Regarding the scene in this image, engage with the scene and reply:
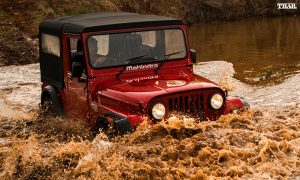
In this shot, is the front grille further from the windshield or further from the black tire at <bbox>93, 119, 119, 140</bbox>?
the windshield

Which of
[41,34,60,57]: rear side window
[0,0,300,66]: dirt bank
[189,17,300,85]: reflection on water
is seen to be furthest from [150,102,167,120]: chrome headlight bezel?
[0,0,300,66]: dirt bank

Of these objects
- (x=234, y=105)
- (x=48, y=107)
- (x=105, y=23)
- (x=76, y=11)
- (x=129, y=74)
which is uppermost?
(x=76, y=11)

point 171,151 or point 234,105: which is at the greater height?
point 234,105

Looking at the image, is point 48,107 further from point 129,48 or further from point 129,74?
point 129,48

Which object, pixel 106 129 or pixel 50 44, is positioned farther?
pixel 50 44

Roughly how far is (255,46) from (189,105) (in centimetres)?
1808

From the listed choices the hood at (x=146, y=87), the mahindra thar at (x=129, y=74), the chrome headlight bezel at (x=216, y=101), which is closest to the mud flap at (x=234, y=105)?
the mahindra thar at (x=129, y=74)

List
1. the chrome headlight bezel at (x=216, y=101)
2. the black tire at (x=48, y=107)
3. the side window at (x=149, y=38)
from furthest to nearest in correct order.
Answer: the black tire at (x=48, y=107) → the side window at (x=149, y=38) → the chrome headlight bezel at (x=216, y=101)

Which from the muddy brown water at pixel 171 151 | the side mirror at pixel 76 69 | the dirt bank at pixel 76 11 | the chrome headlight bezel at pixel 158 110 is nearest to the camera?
the muddy brown water at pixel 171 151

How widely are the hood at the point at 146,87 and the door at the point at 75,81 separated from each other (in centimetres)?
46

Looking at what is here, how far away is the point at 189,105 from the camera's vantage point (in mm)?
7457

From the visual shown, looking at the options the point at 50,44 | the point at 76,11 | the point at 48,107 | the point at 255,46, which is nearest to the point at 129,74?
the point at 50,44

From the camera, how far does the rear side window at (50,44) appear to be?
911 centimetres

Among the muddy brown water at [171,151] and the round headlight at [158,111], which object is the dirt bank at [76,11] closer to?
the muddy brown water at [171,151]
